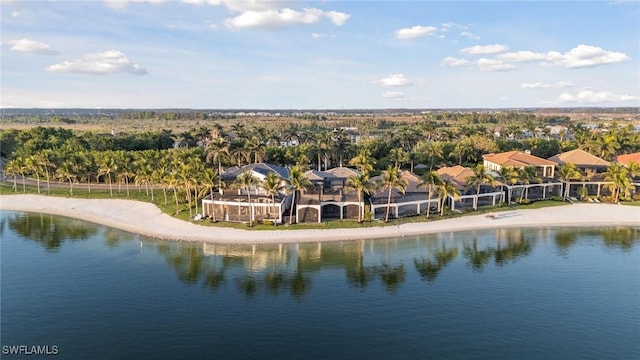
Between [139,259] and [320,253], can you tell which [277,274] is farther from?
[139,259]

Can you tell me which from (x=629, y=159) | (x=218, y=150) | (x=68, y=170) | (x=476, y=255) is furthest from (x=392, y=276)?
(x=629, y=159)

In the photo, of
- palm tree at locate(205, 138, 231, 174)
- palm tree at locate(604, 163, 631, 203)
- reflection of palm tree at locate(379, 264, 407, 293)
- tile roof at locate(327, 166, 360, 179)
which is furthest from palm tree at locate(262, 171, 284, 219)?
palm tree at locate(604, 163, 631, 203)

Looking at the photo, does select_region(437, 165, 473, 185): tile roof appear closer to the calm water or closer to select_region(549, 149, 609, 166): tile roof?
the calm water

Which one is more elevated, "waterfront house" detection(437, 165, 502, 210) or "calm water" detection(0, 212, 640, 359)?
"waterfront house" detection(437, 165, 502, 210)

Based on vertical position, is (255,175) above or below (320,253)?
above

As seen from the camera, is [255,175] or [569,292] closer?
[569,292]

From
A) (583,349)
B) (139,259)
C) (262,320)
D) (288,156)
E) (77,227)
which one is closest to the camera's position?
(583,349)

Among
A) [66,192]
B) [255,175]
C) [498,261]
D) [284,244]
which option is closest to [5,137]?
[66,192]
